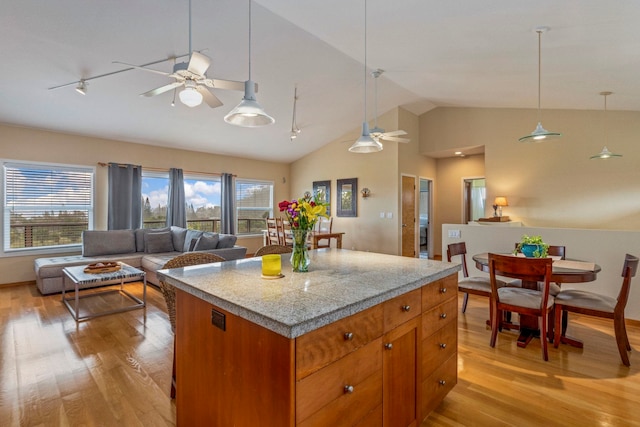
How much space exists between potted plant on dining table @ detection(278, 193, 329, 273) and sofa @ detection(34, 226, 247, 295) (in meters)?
3.24

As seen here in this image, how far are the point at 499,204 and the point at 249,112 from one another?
5.65 metres

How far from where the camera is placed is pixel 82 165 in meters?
5.64

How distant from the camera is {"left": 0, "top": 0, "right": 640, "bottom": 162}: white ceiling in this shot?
2.85 m

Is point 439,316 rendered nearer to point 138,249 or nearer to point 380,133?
point 380,133

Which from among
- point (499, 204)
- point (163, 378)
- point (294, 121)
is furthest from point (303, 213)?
point (499, 204)

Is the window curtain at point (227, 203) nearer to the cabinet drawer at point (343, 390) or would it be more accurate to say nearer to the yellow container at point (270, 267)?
the yellow container at point (270, 267)

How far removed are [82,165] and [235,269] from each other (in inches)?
211

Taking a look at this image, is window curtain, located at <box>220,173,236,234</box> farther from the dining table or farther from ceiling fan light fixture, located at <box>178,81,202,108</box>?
the dining table

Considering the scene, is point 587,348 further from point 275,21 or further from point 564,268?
point 275,21

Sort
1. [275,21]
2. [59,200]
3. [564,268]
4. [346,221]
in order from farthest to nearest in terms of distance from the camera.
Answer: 1. [346,221]
2. [59,200]
3. [275,21]
4. [564,268]

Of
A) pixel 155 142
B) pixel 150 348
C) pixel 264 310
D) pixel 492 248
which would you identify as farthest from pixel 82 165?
pixel 492 248

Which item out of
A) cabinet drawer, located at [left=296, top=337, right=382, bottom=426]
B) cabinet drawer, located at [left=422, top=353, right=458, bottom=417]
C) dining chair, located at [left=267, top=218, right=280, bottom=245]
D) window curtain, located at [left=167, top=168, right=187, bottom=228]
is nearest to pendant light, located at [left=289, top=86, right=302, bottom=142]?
dining chair, located at [left=267, top=218, right=280, bottom=245]

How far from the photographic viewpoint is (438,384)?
6.41 ft

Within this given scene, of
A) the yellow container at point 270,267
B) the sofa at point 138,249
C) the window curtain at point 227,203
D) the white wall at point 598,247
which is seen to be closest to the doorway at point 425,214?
the white wall at point 598,247
